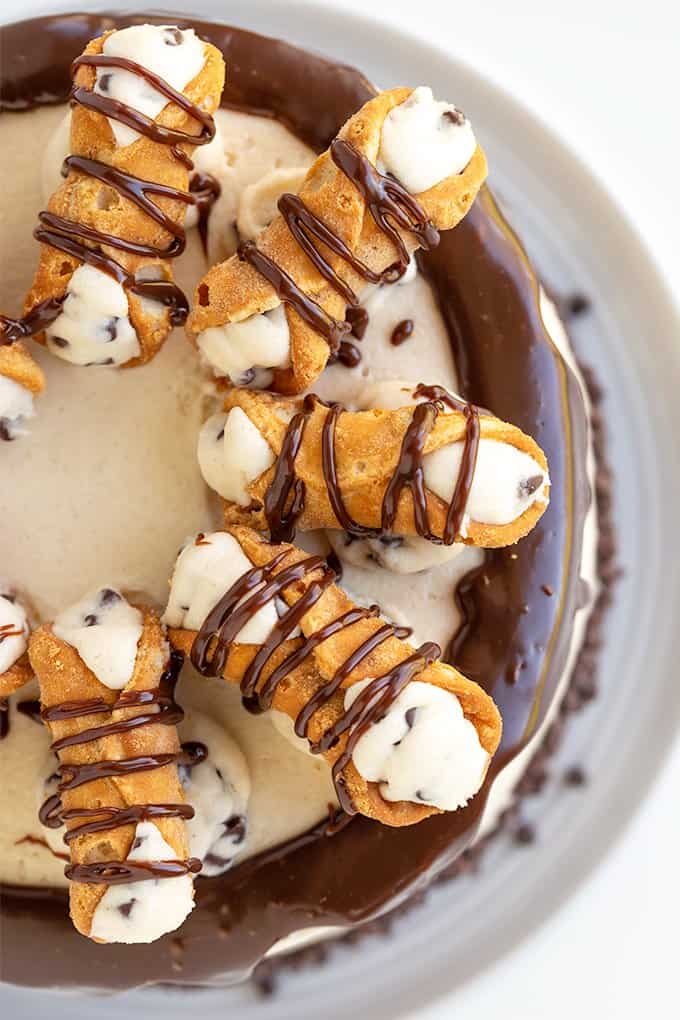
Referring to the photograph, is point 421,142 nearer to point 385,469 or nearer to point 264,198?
point 264,198

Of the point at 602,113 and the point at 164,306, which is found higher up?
the point at 602,113

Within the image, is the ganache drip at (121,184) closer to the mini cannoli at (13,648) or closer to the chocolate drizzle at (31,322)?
the chocolate drizzle at (31,322)

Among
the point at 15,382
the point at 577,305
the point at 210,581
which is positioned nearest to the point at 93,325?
the point at 15,382

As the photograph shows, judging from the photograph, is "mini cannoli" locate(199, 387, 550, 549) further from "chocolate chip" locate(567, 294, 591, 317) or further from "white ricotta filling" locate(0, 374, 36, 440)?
"chocolate chip" locate(567, 294, 591, 317)

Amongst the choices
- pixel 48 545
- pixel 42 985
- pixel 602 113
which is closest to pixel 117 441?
pixel 48 545

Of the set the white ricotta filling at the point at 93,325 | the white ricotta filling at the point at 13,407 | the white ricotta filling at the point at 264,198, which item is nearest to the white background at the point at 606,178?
the white ricotta filling at the point at 264,198

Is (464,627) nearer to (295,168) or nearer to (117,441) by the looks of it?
(117,441)
